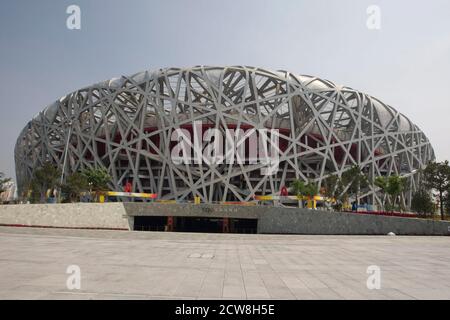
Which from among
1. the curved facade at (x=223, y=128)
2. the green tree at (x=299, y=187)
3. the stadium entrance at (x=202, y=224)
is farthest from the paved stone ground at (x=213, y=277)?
the curved facade at (x=223, y=128)

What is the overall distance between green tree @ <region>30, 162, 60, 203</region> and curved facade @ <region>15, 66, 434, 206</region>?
5024 millimetres

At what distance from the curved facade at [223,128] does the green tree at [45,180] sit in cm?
502

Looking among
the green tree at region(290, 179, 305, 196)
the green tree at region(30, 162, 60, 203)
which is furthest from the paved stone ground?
the green tree at region(30, 162, 60, 203)

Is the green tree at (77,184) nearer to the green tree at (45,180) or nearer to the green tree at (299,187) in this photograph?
the green tree at (45,180)

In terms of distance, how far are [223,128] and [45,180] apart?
3016 cm

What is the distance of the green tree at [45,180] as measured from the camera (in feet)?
154

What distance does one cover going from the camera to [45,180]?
4741cm

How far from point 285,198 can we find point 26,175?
55792 millimetres

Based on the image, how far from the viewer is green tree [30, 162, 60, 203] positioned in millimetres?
47062

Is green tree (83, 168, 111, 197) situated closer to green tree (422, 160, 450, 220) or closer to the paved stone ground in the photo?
the paved stone ground

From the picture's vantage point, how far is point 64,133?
180ft

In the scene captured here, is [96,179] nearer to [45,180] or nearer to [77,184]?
[77,184]
